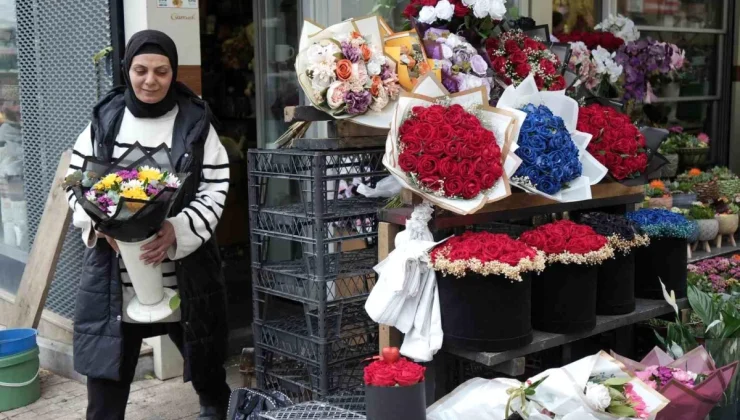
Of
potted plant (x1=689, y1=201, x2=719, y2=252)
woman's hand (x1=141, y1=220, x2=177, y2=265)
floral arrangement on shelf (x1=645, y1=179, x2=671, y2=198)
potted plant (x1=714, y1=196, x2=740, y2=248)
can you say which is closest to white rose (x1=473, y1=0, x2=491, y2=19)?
woman's hand (x1=141, y1=220, x2=177, y2=265)

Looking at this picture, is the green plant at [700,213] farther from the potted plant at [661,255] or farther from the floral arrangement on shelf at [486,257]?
the floral arrangement on shelf at [486,257]

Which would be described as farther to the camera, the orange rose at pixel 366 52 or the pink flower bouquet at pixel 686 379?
the orange rose at pixel 366 52

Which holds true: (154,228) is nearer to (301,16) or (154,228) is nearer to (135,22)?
(135,22)

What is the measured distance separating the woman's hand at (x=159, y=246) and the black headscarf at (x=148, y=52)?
498 mm

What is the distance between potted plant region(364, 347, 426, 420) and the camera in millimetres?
2578

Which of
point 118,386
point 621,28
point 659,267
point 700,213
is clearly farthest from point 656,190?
point 118,386

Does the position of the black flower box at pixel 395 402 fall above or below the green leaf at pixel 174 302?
below

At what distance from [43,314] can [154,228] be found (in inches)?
96.9

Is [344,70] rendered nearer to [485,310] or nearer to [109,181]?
[109,181]

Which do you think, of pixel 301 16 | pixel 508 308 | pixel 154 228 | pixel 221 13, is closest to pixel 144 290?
pixel 154 228

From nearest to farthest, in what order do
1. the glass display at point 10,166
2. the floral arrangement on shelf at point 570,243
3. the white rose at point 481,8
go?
the floral arrangement on shelf at point 570,243
the white rose at point 481,8
the glass display at point 10,166

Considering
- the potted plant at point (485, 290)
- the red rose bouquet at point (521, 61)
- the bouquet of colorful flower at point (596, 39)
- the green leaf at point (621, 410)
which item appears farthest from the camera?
the bouquet of colorful flower at point (596, 39)

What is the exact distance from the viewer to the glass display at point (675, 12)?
6805mm

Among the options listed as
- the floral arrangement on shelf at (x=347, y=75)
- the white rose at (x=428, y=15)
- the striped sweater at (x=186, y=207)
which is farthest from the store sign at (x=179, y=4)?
the white rose at (x=428, y=15)
